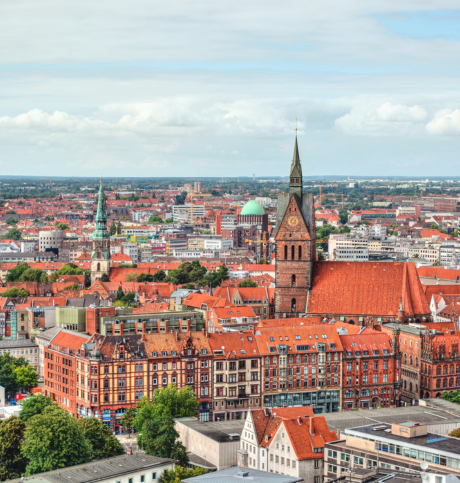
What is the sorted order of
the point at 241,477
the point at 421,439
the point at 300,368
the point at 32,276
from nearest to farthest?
1. the point at 241,477
2. the point at 421,439
3. the point at 300,368
4. the point at 32,276

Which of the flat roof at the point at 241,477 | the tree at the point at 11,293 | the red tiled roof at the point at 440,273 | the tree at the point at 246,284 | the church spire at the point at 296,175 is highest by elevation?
the church spire at the point at 296,175

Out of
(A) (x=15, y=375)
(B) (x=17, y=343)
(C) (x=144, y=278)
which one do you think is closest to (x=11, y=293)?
(C) (x=144, y=278)

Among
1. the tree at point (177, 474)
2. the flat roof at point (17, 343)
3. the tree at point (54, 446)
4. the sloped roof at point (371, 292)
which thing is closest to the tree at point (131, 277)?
the flat roof at point (17, 343)

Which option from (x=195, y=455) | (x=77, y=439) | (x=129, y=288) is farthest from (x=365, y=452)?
(x=129, y=288)

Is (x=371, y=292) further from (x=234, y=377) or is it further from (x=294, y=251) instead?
(x=234, y=377)

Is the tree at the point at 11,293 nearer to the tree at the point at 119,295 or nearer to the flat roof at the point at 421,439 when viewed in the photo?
the tree at the point at 119,295

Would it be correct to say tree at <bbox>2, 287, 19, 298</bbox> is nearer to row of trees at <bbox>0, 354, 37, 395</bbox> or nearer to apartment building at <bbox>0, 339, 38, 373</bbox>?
apartment building at <bbox>0, 339, 38, 373</bbox>

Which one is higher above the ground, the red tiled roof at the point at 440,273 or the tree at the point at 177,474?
the red tiled roof at the point at 440,273
